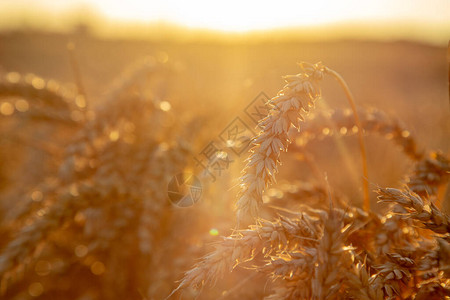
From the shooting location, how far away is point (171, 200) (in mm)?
1671

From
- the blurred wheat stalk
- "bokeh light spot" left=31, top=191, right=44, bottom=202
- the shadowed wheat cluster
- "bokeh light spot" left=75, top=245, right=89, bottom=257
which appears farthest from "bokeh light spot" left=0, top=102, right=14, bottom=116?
the blurred wheat stalk

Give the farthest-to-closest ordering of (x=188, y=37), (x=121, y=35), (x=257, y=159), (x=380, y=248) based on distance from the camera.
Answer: (x=121, y=35) < (x=188, y=37) < (x=380, y=248) < (x=257, y=159)

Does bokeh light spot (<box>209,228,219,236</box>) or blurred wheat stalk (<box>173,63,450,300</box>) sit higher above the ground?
blurred wheat stalk (<box>173,63,450,300</box>)

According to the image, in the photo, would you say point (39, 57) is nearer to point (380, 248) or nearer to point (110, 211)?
point (110, 211)

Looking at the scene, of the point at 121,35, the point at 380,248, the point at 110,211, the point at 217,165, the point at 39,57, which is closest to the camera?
the point at 380,248

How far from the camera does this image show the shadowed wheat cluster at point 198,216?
81cm

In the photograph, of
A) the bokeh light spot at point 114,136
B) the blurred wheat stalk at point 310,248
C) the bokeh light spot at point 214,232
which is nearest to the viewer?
the blurred wheat stalk at point 310,248

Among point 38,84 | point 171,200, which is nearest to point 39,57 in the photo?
point 38,84

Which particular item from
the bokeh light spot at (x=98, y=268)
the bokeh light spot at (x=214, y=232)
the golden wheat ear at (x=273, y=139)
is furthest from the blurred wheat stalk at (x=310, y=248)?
the bokeh light spot at (x=98, y=268)

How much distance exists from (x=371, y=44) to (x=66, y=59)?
25.0 m

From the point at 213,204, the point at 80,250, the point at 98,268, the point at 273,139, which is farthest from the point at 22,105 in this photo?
the point at 273,139

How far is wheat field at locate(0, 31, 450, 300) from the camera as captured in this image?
81 centimetres

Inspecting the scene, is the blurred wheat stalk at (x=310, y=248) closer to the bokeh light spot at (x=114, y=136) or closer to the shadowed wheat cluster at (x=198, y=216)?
the shadowed wheat cluster at (x=198, y=216)

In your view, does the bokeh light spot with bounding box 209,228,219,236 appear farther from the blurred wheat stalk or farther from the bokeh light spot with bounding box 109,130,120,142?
the bokeh light spot with bounding box 109,130,120,142
